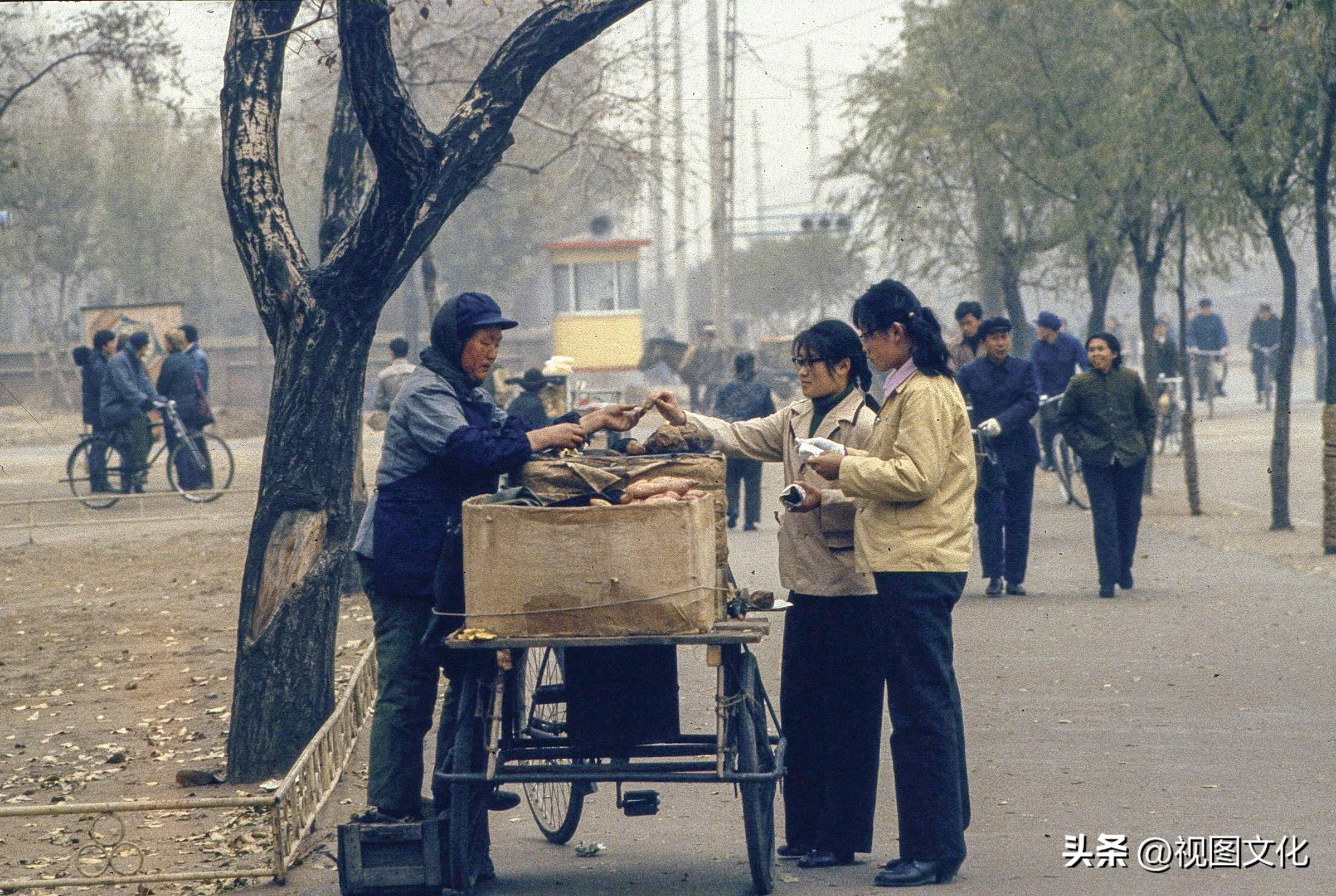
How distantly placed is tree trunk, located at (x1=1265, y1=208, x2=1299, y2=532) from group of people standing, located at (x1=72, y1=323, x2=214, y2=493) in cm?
1207

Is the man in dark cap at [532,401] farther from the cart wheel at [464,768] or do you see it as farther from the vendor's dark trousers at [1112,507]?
the cart wheel at [464,768]

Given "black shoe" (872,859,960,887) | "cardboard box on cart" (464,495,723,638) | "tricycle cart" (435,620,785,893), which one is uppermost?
"cardboard box on cart" (464,495,723,638)

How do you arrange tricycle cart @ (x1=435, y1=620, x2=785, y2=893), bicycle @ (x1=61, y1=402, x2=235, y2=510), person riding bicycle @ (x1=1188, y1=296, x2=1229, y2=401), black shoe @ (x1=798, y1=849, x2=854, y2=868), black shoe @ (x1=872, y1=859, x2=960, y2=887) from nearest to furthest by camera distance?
1. tricycle cart @ (x1=435, y1=620, x2=785, y2=893)
2. black shoe @ (x1=872, y1=859, x2=960, y2=887)
3. black shoe @ (x1=798, y1=849, x2=854, y2=868)
4. bicycle @ (x1=61, y1=402, x2=235, y2=510)
5. person riding bicycle @ (x1=1188, y1=296, x2=1229, y2=401)

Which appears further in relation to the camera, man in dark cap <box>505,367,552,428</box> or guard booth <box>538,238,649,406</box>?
guard booth <box>538,238,649,406</box>

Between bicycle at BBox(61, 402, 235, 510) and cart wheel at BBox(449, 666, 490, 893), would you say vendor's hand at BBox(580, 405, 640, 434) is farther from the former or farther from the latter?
bicycle at BBox(61, 402, 235, 510)

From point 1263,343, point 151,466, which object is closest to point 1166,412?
point 1263,343

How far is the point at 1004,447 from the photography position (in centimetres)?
1248

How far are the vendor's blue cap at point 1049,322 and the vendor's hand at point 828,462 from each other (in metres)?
11.9

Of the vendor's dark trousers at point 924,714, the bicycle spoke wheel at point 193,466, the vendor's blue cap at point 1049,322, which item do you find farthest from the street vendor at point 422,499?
the bicycle spoke wheel at point 193,466

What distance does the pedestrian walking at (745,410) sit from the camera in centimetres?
1650

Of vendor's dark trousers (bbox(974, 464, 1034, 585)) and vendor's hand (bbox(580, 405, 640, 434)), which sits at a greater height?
vendor's hand (bbox(580, 405, 640, 434))

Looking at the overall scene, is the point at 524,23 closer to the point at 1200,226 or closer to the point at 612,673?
the point at 612,673

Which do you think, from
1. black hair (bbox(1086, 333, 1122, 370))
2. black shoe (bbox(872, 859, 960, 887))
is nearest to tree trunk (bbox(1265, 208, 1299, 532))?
black hair (bbox(1086, 333, 1122, 370))

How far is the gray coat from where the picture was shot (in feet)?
64.9
